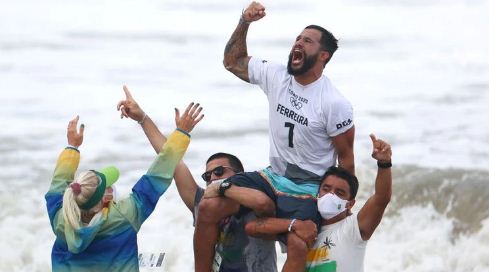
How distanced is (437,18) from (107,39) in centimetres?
572

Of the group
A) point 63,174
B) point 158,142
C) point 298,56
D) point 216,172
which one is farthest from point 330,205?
point 63,174

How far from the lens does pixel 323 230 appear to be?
7137mm

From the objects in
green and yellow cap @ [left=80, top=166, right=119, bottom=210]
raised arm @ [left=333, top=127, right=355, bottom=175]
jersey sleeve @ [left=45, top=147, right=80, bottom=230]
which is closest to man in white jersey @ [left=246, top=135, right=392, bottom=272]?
raised arm @ [left=333, top=127, right=355, bottom=175]

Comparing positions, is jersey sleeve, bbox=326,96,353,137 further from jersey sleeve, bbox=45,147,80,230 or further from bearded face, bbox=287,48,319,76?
jersey sleeve, bbox=45,147,80,230

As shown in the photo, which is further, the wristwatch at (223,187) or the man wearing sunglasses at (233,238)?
the man wearing sunglasses at (233,238)

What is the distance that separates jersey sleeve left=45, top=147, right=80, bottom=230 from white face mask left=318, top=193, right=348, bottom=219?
1271 millimetres

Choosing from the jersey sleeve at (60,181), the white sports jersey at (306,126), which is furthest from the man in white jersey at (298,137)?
the jersey sleeve at (60,181)

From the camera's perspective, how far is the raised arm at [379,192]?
6.73 metres

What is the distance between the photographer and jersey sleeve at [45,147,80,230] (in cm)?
692

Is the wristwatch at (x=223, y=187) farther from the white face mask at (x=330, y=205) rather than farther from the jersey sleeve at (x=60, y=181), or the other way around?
the jersey sleeve at (x=60, y=181)

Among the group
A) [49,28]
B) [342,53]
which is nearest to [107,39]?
[49,28]

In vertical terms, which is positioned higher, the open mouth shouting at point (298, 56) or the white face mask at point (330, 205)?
the open mouth shouting at point (298, 56)

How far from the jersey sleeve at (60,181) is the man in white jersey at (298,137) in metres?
0.68

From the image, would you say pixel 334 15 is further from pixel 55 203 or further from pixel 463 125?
pixel 55 203
